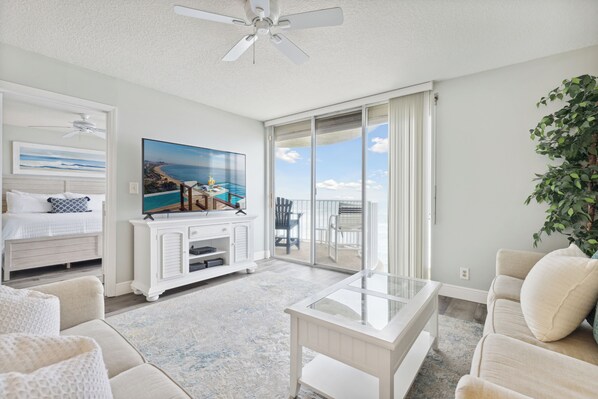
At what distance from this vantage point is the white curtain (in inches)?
117

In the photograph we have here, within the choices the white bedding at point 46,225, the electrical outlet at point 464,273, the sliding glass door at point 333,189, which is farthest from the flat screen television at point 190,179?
the electrical outlet at point 464,273

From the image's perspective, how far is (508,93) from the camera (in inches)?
100

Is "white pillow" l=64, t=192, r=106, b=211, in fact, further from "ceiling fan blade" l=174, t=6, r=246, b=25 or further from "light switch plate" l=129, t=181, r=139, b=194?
"ceiling fan blade" l=174, t=6, r=246, b=25

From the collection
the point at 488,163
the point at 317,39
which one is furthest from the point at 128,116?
the point at 488,163

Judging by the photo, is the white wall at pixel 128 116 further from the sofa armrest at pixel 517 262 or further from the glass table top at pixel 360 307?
the sofa armrest at pixel 517 262

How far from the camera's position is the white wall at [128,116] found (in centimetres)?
236

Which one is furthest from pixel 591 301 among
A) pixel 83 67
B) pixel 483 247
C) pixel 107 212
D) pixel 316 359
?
pixel 83 67

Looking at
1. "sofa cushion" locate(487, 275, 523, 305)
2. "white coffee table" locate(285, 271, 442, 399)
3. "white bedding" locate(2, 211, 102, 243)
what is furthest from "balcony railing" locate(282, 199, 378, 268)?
"white bedding" locate(2, 211, 102, 243)

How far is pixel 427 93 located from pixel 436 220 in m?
1.45

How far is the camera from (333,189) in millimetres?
3982

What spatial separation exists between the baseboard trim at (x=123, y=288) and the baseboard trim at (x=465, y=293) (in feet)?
11.5

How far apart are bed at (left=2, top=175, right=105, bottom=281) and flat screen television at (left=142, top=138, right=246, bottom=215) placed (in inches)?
72.8

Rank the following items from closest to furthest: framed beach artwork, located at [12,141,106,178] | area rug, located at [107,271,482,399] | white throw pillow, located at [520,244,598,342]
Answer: white throw pillow, located at [520,244,598,342] → area rug, located at [107,271,482,399] → framed beach artwork, located at [12,141,106,178]

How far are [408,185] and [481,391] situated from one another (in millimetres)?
2634
